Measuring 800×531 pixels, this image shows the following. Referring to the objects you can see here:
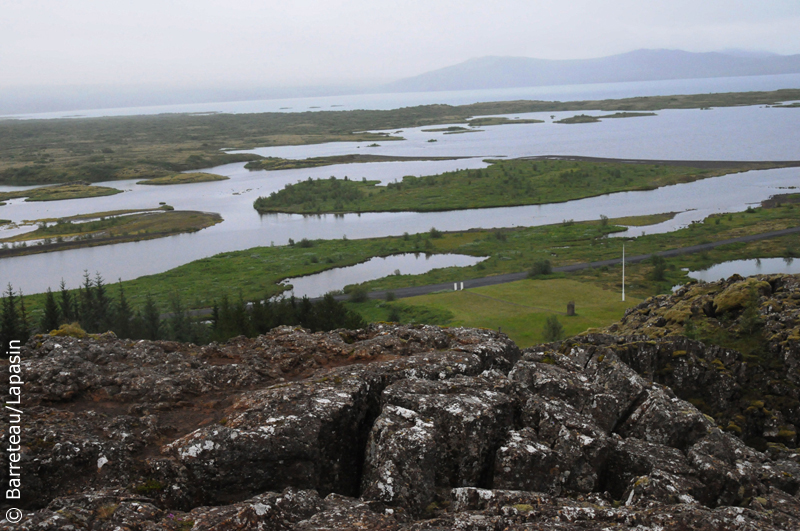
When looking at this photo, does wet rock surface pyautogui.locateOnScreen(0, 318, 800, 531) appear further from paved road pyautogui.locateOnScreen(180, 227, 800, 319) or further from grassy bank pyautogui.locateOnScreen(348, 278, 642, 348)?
paved road pyautogui.locateOnScreen(180, 227, 800, 319)

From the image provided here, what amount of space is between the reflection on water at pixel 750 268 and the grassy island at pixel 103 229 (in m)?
79.7

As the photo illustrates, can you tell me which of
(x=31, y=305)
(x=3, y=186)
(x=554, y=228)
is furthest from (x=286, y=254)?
(x=3, y=186)

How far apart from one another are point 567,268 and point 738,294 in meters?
43.5

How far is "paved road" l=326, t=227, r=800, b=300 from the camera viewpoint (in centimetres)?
6012

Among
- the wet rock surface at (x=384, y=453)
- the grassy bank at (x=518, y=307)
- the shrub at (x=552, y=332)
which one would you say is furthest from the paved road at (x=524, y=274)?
the wet rock surface at (x=384, y=453)

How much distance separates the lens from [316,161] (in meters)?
175

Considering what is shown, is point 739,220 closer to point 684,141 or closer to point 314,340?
point 314,340

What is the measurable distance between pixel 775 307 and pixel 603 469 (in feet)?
50.8

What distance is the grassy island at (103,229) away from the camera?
3590 inches

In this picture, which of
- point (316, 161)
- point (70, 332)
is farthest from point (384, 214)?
point (70, 332)

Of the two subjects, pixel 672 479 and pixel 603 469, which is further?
pixel 603 469

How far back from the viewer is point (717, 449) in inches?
455

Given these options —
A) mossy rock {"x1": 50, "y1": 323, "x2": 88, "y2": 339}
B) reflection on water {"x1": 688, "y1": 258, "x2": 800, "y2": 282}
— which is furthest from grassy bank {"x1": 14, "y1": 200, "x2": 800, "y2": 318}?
mossy rock {"x1": 50, "y1": 323, "x2": 88, "y2": 339}

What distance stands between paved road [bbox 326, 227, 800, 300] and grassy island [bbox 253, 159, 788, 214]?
40.8 metres
